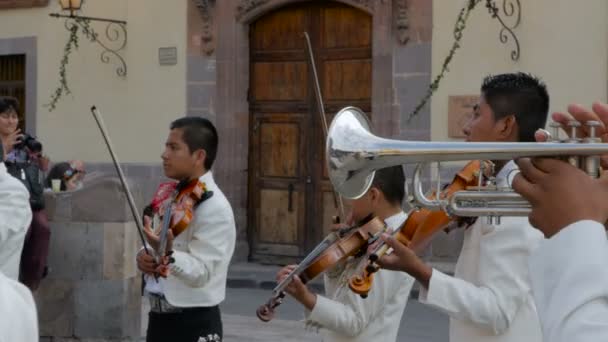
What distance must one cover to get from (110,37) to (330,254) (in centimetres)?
1048

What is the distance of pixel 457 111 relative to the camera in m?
11.3

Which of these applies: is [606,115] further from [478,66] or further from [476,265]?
[478,66]

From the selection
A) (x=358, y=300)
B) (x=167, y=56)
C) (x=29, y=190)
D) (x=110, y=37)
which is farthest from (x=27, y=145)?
(x=110, y=37)

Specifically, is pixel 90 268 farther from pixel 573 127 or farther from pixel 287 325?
pixel 573 127

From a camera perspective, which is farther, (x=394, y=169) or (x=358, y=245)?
(x=394, y=169)

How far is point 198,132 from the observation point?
200 inches

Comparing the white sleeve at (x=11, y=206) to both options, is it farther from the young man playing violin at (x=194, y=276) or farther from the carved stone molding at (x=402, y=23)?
the carved stone molding at (x=402, y=23)

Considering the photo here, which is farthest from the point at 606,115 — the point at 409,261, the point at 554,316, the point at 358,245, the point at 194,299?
the point at 194,299

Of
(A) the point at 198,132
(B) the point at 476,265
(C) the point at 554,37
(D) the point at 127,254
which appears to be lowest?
(D) the point at 127,254

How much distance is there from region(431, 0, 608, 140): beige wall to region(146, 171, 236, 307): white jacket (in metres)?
Result: 6.51

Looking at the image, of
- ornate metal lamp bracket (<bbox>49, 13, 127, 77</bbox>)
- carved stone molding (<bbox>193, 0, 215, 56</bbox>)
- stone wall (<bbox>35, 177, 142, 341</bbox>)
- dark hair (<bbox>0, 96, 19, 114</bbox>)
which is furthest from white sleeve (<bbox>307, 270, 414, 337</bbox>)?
ornate metal lamp bracket (<bbox>49, 13, 127, 77</bbox>)

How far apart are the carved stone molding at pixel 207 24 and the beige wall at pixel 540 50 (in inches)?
112

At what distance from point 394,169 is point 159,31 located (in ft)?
31.7

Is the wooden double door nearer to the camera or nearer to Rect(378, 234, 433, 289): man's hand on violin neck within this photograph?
the camera
